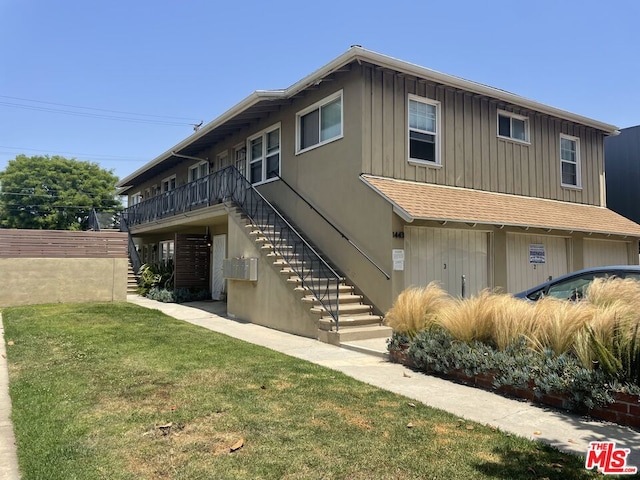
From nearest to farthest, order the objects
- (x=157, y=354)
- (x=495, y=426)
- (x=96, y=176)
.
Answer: (x=495, y=426)
(x=157, y=354)
(x=96, y=176)

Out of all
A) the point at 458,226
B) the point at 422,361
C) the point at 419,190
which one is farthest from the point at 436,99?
the point at 422,361

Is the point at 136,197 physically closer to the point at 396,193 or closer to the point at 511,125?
the point at 511,125

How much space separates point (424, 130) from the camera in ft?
38.5

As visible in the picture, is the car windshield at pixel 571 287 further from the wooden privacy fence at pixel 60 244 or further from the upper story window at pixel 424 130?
the wooden privacy fence at pixel 60 244

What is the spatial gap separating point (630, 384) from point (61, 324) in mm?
10154

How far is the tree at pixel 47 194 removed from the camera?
42000mm

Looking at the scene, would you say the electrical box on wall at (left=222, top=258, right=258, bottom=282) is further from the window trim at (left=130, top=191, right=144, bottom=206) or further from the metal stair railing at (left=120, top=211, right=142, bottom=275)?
the window trim at (left=130, top=191, right=144, bottom=206)

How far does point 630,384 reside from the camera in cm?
449

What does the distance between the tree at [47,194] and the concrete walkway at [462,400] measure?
39594 millimetres

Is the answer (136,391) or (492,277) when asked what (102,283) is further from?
(492,277)

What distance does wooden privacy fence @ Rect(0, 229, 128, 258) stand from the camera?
541 inches

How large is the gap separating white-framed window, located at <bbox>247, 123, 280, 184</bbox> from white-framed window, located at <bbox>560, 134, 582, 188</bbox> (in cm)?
908

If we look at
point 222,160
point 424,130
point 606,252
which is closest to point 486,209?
point 424,130

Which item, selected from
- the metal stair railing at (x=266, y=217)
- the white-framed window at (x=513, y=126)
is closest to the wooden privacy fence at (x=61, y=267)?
the metal stair railing at (x=266, y=217)
